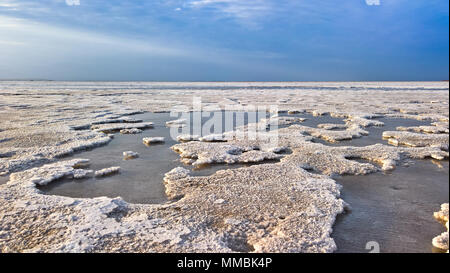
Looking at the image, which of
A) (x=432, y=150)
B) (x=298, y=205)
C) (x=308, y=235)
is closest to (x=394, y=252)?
(x=308, y=235)

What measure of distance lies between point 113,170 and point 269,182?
2565 millimetres

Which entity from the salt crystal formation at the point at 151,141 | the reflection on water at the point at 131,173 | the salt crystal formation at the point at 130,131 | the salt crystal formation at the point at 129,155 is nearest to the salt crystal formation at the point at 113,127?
the salt crystal formation at the point at 130,131

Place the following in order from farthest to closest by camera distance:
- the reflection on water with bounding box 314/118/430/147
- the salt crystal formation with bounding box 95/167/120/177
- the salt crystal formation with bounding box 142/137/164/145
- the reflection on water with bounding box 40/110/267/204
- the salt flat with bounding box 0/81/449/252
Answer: the salt crystal formation with bounding box 142/137/164/145 < the reflection on water with bounding box 314/118/430/147 < the salt crystal formation with bounding box 95/167/120/177 < the reflection on water with bounding box 40/110/267/204 < the salt flat with bounding box 0/81/449/252

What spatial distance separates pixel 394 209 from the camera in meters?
3.47

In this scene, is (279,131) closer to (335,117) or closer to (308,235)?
(335,117)

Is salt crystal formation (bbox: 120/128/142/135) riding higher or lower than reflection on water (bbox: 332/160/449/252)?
higher

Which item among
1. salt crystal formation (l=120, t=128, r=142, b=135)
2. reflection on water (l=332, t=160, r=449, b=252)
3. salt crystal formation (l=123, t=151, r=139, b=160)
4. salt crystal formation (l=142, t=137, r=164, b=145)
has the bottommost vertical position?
reflection on water (l=332, t=160, r=449, b=252)

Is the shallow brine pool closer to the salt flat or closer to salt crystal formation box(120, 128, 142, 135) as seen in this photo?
the salt flat

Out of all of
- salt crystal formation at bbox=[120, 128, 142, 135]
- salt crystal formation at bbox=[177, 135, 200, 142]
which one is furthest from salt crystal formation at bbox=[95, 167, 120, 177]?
salt crystal formation at bbox=[120, 128, 142, 135]

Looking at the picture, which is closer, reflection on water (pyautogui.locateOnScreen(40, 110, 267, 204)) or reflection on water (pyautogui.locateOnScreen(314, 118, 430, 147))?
reflection on water (pyautogui.locateOnScreen(40, 110, 267, 204))

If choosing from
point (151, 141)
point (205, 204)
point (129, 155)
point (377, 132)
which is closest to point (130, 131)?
point (151, 141)

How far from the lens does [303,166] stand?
5.07 m

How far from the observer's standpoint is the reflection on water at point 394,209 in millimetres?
2795

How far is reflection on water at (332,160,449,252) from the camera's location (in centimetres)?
279
